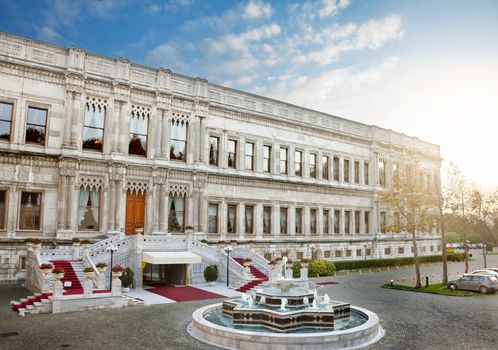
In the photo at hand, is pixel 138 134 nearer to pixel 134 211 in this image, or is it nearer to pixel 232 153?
pixel 134 211

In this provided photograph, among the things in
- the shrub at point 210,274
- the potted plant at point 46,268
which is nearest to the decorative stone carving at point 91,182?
the potted plant at point 46,268

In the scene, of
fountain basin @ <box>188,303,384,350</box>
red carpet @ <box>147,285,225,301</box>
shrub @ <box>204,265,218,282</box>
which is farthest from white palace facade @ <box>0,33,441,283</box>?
fountain basin @ <box>188,303,384,350</box>

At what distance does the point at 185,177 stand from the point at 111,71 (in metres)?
9.94

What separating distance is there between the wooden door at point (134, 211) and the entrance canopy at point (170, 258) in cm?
472

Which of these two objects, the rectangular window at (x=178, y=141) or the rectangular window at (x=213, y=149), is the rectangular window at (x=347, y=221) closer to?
the rectangular window at (x=213, y=149)

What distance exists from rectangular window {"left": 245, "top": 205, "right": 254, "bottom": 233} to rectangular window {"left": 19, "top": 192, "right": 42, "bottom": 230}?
17.5 metres

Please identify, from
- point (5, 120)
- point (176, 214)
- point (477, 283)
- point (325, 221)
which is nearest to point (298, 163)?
point (325, 221)

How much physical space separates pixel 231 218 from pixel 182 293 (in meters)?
12.6

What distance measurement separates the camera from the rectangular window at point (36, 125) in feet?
96.9

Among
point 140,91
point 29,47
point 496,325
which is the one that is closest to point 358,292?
point 496,325

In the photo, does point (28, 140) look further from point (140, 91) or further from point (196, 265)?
point (196, 265)

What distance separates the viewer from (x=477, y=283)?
28.3 m

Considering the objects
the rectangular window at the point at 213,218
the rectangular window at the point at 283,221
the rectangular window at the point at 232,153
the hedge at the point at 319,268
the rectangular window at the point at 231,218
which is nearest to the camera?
the hedge at the point at 319,268

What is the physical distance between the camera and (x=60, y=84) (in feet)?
100
